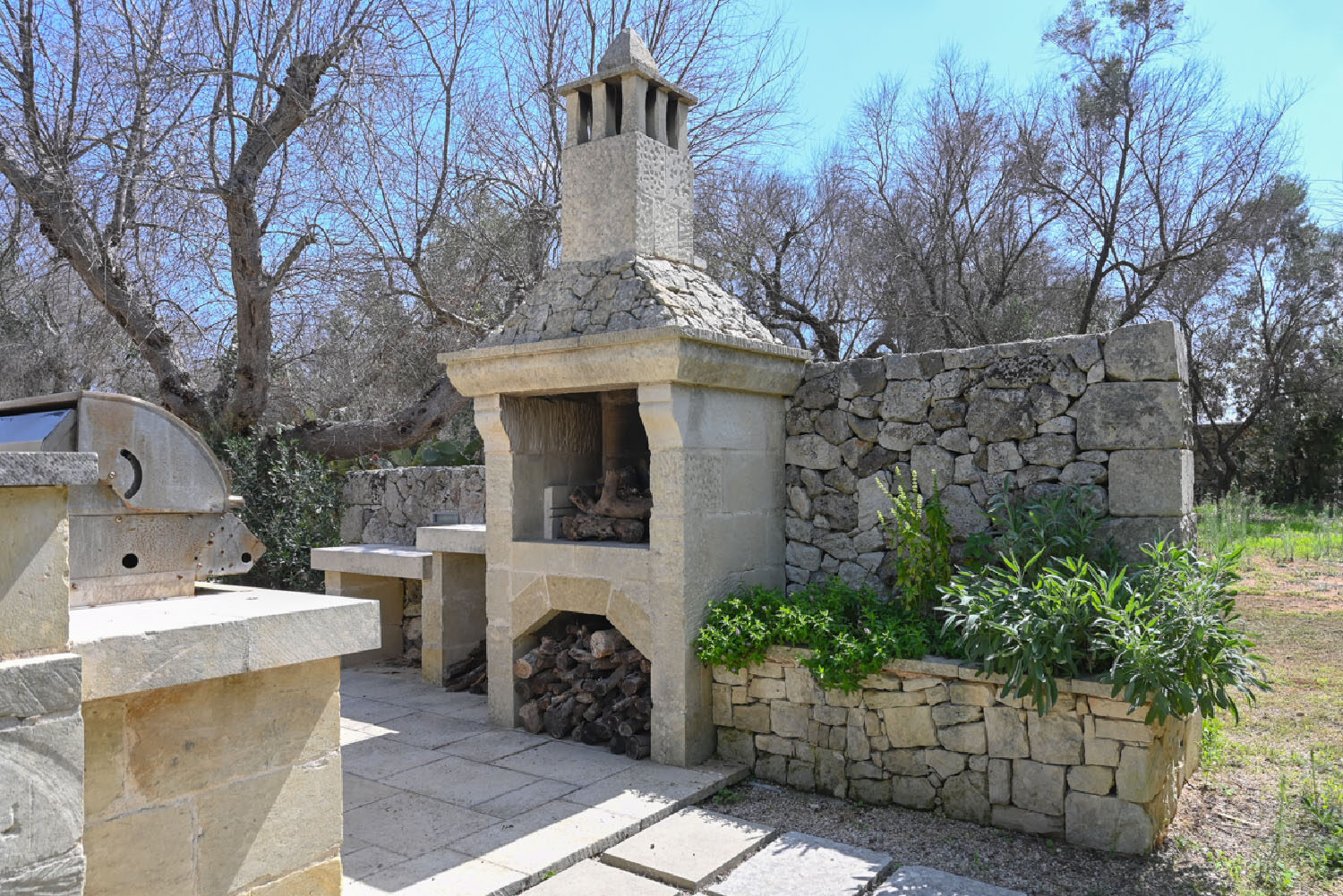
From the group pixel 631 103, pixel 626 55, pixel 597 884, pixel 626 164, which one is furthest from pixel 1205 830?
pixel 626 55

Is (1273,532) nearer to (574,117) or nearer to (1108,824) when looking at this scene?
(1108,824)

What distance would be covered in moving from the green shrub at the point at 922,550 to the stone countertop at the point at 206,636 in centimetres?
306

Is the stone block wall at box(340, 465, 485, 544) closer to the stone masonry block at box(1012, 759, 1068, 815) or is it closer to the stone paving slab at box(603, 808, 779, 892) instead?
the stone paving slab at box(603, 808, 779, 892)

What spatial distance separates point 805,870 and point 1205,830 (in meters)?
1.98

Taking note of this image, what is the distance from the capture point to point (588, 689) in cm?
559

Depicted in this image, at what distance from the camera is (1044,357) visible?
15.7 feet

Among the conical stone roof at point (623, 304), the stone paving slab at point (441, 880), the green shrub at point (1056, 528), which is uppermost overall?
the conical stone roof at point (623, 304)

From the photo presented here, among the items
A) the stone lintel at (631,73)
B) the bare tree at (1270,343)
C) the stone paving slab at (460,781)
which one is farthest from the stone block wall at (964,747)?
the bare tree at (1270,343)

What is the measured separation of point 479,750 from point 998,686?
3.04 metres

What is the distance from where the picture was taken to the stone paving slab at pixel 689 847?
151 inches

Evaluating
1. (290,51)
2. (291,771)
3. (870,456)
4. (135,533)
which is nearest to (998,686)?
(870,456)

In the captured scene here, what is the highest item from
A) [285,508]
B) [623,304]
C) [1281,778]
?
[623,304]

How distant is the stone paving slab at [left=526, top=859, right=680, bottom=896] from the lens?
12.1 feet

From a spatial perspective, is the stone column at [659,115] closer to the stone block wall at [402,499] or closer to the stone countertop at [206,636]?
the stone countertop at [206,636]
